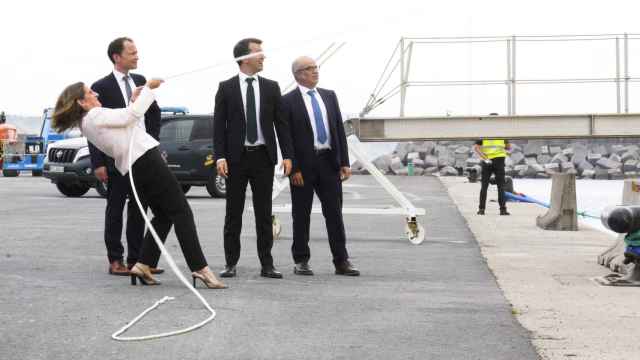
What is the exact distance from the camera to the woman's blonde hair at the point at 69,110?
27.3 feet

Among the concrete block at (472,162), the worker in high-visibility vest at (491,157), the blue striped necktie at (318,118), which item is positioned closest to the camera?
the blue striped necktie at (318,118)

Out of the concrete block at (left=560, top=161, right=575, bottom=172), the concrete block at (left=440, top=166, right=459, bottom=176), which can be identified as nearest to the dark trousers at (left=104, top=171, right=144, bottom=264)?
the concrete block at (left=440, top=166, right=459, bottom=176)

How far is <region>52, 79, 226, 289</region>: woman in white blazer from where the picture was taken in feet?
27.1

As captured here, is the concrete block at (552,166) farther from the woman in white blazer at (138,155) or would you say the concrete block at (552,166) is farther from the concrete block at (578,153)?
the woman in white blazer at (138,155)

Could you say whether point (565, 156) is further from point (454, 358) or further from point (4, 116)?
point (454, 358)

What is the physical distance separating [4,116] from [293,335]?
35179mm

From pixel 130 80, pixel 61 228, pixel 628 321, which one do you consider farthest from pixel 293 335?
pixel 61 228

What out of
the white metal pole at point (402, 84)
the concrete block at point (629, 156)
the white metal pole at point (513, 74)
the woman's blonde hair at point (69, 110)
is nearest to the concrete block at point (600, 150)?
the concrete block at point (629, 156)

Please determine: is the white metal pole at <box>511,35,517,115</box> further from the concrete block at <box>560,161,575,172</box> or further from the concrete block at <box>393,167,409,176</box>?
the concrete block at <box>560,161,575,172</box>

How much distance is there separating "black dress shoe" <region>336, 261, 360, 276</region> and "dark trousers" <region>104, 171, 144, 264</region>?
1586 mm

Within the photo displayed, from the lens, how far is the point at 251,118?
354 inches

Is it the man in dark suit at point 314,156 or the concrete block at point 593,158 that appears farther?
the concrete block at point 593,158

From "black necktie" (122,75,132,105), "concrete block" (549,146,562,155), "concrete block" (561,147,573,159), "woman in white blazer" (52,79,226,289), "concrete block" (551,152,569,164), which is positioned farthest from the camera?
"concrete block" (549,146,562,155)

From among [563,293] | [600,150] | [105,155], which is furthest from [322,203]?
[600,150]
